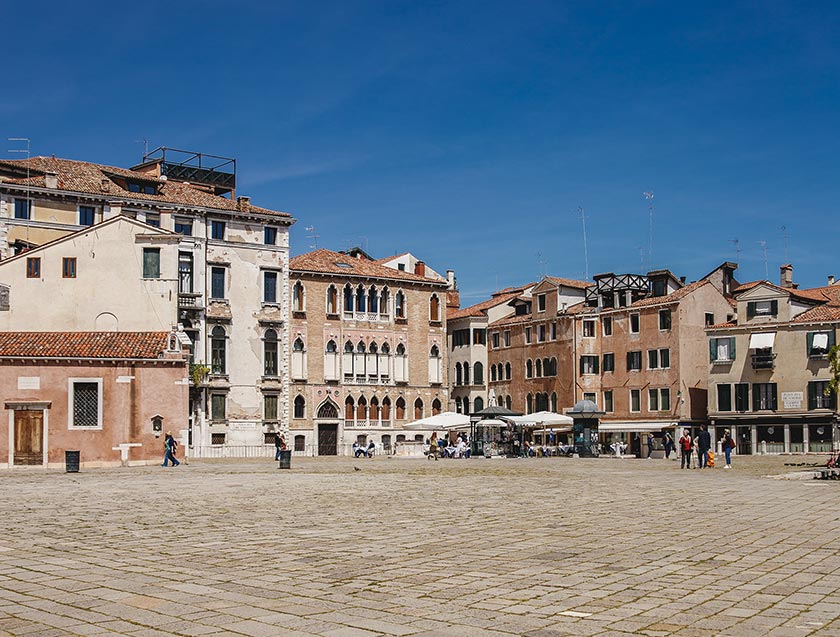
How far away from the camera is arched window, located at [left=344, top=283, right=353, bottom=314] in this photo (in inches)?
2908

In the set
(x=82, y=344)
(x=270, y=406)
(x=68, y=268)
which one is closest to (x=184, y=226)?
(x=270, y=406)

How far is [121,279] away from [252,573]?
38.8 meters

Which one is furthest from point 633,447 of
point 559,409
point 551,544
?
point 551,544

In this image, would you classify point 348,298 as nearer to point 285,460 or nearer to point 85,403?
point 85,403

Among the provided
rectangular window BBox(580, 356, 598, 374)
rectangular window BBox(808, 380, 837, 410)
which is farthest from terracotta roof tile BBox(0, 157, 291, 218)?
rectangular window BBox(808, 380, 837, 410)

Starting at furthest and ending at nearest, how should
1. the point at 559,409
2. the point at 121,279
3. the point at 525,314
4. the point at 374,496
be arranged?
the point at 525,314 < the point at 559,409 < the point at 121,279 < the point at 374,496

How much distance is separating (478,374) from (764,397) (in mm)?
22482

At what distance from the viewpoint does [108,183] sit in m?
65.1

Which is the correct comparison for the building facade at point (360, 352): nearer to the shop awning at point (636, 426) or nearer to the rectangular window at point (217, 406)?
the rectangular window at point (217, 406)

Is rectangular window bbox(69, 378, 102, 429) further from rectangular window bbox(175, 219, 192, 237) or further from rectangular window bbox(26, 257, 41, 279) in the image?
rectangular window bbox(175, 219, 192, 237)

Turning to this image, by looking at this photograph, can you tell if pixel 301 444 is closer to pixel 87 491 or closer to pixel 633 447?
pixel 633 447

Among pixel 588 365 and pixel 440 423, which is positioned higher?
pixel 588 365

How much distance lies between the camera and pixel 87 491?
24.4m

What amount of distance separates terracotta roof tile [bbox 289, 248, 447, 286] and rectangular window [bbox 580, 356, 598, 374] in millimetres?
11842
